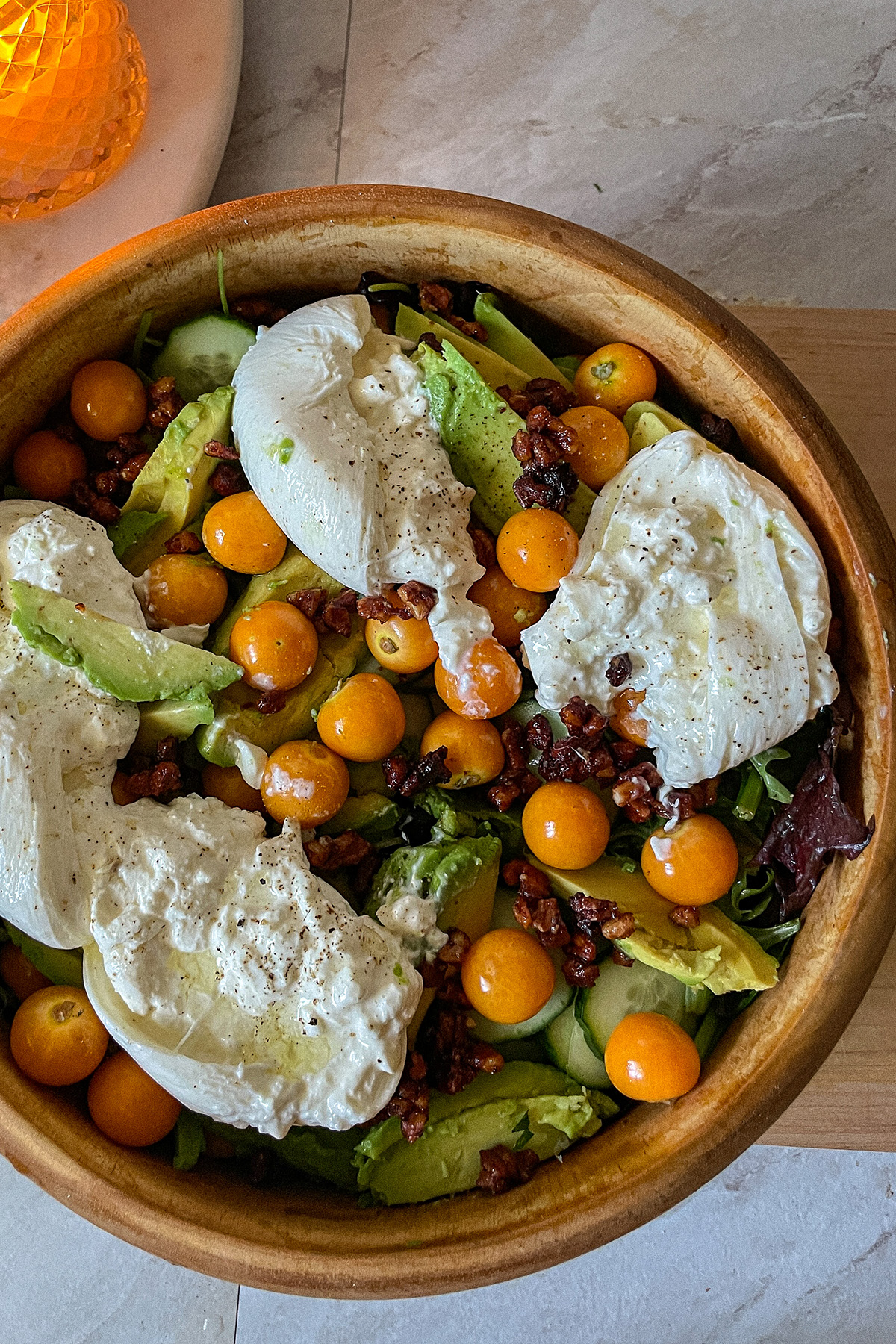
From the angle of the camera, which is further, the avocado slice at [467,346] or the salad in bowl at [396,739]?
the avocado slice at [467,346]

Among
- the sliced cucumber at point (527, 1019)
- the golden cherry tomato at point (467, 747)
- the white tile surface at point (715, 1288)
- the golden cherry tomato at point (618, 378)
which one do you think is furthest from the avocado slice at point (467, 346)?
the white tile surface at point (715, 1288)

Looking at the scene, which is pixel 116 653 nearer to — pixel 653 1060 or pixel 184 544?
pixel 184 544

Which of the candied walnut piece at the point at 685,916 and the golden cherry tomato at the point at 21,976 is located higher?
the golden cherry tomato at the point at 21,976

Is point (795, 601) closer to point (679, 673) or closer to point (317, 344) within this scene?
point (679, 673)

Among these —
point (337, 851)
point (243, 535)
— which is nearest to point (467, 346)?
point (243, 535)

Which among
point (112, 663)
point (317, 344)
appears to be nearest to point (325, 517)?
point (317, 344)

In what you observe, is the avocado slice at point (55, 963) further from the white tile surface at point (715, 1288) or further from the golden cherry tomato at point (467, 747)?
the white tile surface at point (715, 1288)

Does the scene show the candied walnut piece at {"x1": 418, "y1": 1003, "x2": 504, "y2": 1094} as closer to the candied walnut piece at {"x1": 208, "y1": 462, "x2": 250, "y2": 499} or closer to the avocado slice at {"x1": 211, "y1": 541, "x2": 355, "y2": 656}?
the avocado slice at {"x1": 211, "y1": 541, "x2": 355, "y2": 656}

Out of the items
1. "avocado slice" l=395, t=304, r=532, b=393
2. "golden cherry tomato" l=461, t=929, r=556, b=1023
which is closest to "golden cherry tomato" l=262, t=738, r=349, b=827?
"golden cherry tomato" l=461, t=929, r=556, b=1023
